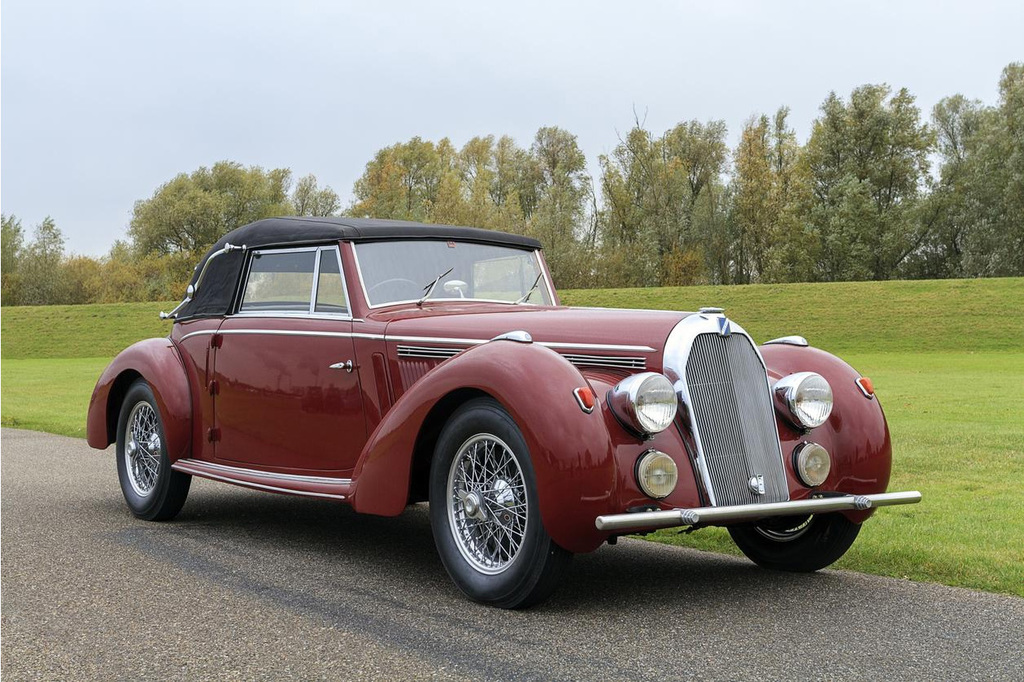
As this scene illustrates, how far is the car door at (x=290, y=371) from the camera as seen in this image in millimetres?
6270

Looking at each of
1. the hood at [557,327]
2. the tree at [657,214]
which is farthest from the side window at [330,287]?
the tree at [657,214]

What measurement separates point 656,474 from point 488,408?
2.76 ft

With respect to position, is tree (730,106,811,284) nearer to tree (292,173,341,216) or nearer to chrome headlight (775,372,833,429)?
tree (292,173,341,216)

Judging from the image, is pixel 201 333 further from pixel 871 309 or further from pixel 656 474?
pixel 871 309

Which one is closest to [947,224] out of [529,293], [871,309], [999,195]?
[999,195]

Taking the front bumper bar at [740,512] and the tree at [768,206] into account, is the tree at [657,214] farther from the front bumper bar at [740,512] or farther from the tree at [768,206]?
the front bumper bar at [740,512]

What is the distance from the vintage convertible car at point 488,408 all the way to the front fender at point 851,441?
0.03ft

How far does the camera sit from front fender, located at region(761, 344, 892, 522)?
5.43 m

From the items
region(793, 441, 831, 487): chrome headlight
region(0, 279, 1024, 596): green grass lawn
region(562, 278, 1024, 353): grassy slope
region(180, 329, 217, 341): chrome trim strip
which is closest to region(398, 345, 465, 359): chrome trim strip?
region(793, 441, 831, 487): chrome headlight

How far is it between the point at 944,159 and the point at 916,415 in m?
51.6

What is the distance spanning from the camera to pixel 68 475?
388 inches

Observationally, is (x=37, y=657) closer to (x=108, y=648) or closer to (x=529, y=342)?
(x=108, y=648)

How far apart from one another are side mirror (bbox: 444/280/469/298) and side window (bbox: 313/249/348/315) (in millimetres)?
663

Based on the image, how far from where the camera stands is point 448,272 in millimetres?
6832
